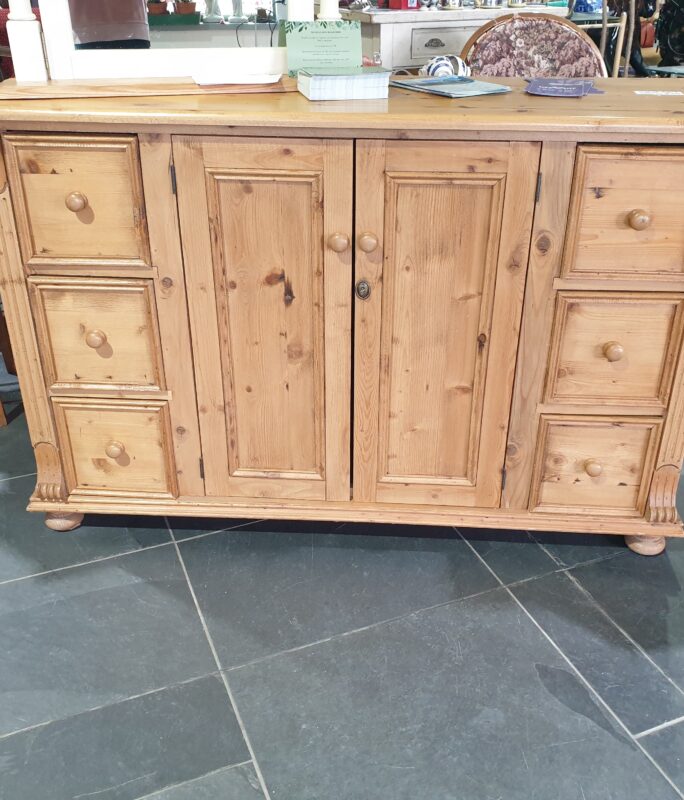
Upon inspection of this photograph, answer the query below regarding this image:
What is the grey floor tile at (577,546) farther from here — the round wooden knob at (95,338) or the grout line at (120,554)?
the round wooden knob at (95,338)

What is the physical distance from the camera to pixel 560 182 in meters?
1.29

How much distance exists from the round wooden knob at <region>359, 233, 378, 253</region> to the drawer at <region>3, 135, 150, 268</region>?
1.32 ft

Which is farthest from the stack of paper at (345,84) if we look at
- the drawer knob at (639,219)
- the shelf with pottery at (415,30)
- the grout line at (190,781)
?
the shelf with pottery at (415,30)

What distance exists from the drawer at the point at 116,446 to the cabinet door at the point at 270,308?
0.10 metres

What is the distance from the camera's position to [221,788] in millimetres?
1151

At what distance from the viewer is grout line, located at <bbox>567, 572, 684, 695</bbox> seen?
1339 mm

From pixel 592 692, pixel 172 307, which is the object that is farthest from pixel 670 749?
pixel 172 307

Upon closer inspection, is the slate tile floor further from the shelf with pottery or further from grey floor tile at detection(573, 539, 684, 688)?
the shelf with pottery

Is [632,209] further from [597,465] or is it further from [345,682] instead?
[345,682]

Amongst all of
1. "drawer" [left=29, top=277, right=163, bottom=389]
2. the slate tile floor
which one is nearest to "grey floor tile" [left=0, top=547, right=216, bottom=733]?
the slate tile floor

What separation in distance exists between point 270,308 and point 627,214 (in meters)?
0.67

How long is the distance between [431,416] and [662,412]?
455 mm

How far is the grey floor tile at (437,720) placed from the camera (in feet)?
3.80

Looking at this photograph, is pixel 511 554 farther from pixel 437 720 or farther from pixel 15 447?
pixel 15 447
